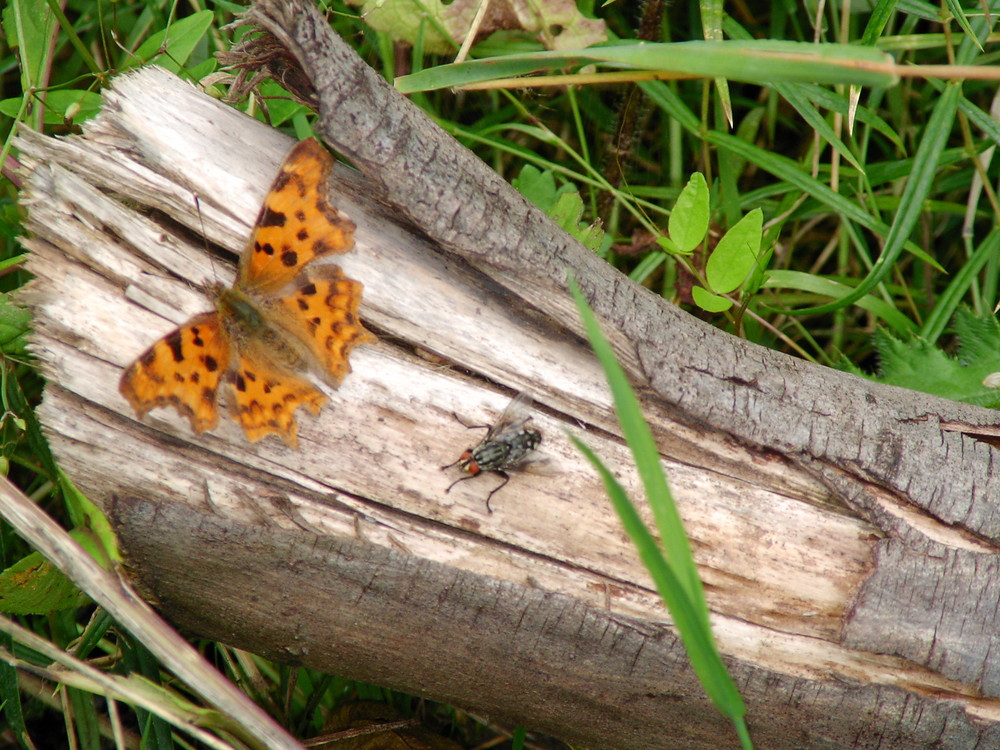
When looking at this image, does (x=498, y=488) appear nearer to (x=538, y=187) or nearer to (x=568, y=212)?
(x=568, y=212)

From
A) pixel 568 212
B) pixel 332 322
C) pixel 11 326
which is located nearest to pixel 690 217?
pixel 568 212

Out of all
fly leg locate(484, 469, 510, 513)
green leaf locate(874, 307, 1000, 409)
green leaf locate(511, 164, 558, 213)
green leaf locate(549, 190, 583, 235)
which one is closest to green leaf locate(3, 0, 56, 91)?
green leaf locate(511, 164, 558, 213)

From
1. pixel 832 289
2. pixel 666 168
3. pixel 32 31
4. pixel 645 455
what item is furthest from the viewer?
pixel 666 168

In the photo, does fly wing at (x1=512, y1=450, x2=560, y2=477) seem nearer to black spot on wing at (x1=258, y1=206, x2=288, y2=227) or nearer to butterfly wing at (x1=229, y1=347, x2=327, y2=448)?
butterfly wing at (x1=229, y1=347, x2=327, y2=448)

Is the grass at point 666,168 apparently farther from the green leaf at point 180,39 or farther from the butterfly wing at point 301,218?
the butterfly wing at point 301,218

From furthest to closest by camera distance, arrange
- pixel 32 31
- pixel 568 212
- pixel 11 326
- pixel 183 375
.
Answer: pixel 32 31 → pixel 568 212 → pixel 11 326 → pixel 183 375

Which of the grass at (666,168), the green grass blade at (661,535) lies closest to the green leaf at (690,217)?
the grass at (666,168)
